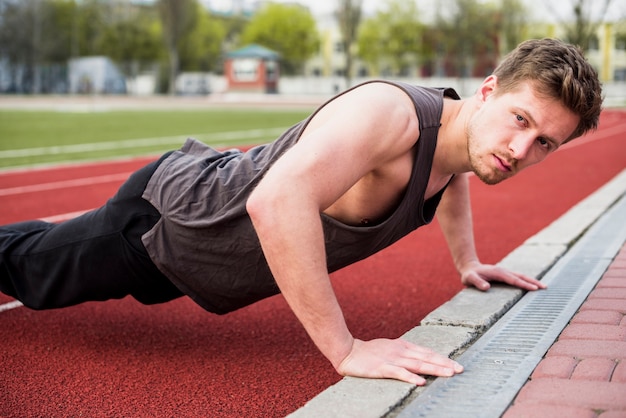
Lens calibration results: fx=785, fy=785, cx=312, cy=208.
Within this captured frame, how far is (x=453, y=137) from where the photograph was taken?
269 cm

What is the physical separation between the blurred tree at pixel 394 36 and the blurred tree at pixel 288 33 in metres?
6.75

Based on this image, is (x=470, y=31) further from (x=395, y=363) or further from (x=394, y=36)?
(x=395, y=363)

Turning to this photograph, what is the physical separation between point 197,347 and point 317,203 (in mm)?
1256

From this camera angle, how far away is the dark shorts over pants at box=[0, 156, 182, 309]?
301 centimetres

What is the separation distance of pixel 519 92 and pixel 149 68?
70845 mm

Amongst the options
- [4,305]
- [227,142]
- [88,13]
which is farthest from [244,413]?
[88,13]

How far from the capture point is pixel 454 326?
121 inches

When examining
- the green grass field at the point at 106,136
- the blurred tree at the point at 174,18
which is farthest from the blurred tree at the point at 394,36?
the green grass field at the point at 106,136

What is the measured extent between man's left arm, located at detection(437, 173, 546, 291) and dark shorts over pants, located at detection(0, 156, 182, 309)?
131 cm

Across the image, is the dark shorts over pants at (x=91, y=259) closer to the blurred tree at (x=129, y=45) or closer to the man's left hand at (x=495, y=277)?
the man's left hand at (x=495, y=277)

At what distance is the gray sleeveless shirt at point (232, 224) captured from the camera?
267cm

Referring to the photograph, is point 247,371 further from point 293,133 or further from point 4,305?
point 4,305

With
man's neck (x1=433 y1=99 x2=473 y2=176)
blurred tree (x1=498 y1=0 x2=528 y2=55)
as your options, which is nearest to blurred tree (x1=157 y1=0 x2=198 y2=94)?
blurred tree (x1=498 y1=0 x2=528 y2=55)

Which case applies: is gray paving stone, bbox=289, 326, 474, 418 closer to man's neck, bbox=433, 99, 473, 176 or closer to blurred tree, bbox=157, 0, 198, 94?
man's neck, bbox=433, 99, 473, 176
